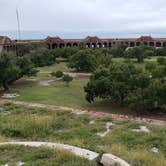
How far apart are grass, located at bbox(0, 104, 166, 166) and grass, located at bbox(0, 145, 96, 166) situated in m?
0.80

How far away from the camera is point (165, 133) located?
9656 mm

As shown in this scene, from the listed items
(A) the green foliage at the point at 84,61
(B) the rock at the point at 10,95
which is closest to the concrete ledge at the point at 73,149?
(B) the rock at the point at 10,95

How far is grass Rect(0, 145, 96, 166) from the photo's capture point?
6.82 meters

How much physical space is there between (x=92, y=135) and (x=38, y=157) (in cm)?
256

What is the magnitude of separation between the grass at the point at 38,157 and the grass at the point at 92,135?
802mm

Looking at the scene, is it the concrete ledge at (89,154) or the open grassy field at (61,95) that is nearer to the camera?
the concrete ledge at (89,154)

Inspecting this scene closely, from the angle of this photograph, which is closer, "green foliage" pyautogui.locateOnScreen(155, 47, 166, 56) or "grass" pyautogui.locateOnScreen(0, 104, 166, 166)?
"grass" pyautogui.locateOnScreen(0, 104, 166, 166)

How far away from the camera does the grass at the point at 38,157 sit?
6816 mm

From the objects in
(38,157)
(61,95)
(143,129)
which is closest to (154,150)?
(143,129)

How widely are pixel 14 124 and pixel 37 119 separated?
2.26 feet

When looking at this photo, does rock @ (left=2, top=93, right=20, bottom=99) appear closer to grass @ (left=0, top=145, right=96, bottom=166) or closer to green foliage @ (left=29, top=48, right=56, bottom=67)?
grass @ (left=0, top=145, right=96, bottom=166)

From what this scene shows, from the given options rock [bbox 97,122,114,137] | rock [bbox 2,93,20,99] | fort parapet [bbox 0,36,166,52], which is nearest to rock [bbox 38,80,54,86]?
rock [bbox 2,93,20,99]

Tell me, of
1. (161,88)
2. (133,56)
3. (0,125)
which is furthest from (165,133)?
(133,56)

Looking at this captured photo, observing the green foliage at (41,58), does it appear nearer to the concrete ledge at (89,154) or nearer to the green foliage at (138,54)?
the green foliage at (138,54)
